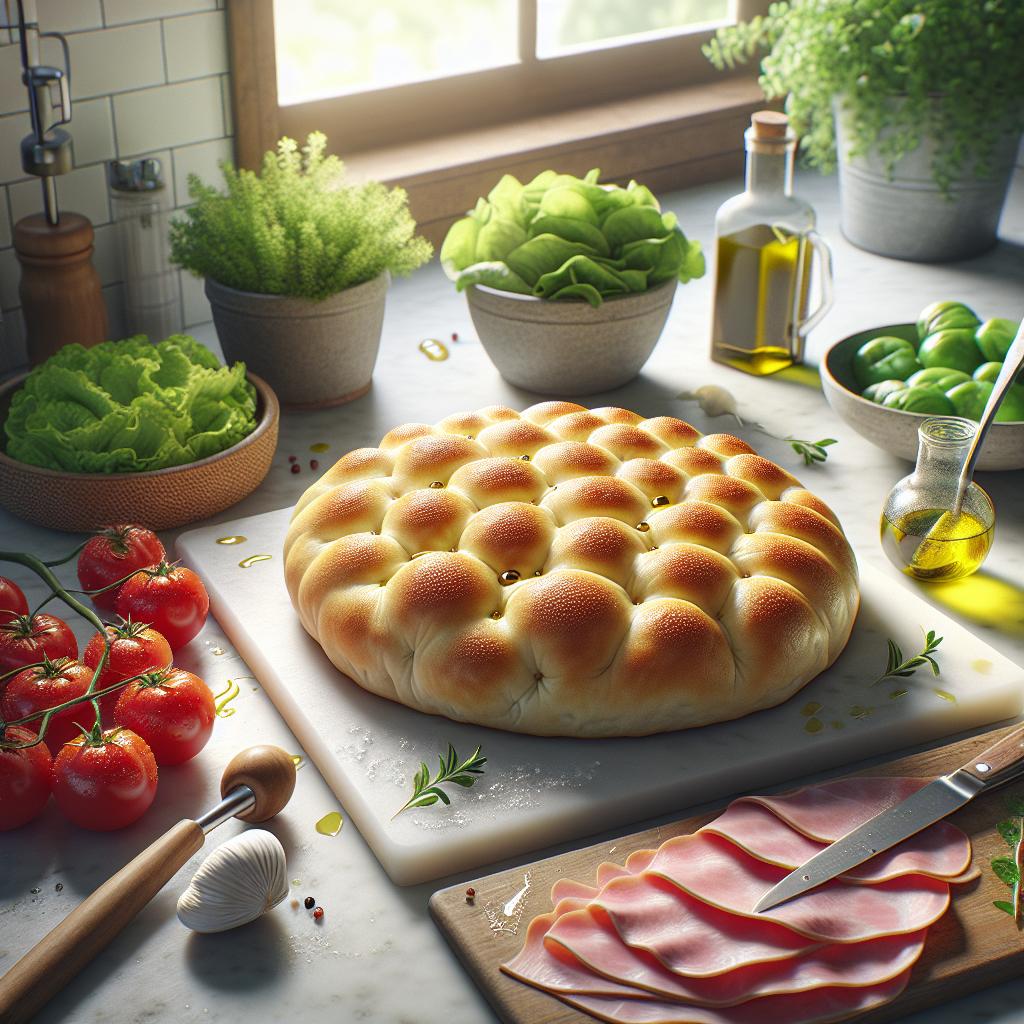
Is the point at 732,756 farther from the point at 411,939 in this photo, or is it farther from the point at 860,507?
the point at 860,507

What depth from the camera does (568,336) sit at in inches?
65.6

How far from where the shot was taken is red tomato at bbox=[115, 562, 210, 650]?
3.92 feet

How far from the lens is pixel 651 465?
1274mm

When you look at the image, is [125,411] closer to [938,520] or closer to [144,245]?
[144,245]

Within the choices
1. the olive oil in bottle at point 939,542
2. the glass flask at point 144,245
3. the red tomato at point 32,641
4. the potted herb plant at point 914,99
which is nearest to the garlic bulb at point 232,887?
the red tomato at point 32,641

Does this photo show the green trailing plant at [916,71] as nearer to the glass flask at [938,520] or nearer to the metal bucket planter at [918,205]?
the metal bucket planter at [918,205]

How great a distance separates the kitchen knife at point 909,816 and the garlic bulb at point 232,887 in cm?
33

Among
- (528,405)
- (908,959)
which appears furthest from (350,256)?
(908,959)

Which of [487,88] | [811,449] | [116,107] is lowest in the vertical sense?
[811,449]

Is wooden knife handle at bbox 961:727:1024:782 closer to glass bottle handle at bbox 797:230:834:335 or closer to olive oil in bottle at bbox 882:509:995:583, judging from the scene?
A: olive oil in bottle at bbox 882:509:995:583

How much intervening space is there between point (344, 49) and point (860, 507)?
1.25 meters

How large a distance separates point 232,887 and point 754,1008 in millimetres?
353

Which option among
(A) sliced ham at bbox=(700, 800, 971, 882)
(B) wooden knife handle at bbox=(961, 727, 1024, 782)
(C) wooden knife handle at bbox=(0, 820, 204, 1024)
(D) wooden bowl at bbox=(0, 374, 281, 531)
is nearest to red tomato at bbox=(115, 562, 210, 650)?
(D) wooden bowl at bbox=(0, 374, 281, 531)

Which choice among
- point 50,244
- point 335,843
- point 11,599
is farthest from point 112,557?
point 50,244
